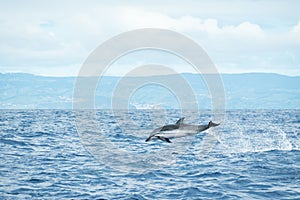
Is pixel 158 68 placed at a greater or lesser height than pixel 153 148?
greater

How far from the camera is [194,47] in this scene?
17.8 metres

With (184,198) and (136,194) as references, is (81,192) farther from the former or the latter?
(184,198)

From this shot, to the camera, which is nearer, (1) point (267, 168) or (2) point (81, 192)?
(2) point (81, 192)

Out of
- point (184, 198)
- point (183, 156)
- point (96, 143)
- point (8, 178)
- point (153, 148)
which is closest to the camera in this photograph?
point (184, 198)

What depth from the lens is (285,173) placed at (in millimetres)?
18516

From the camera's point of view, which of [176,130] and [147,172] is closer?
[176,130]

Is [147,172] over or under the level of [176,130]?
under

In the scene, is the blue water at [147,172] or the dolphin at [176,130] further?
the blue water at [147,172]

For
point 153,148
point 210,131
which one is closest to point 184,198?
point 153,148

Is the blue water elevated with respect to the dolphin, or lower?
lower

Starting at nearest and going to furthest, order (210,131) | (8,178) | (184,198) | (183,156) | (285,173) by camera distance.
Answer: (184,198) < (8,178) < (285,173) < (183,156) < (210,131)

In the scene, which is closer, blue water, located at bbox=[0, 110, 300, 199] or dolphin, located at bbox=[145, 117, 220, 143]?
dolphin, located at bbox=[145, 117, 220, 143]

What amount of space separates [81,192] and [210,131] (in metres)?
32.0

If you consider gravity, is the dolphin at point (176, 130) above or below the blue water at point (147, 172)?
above
